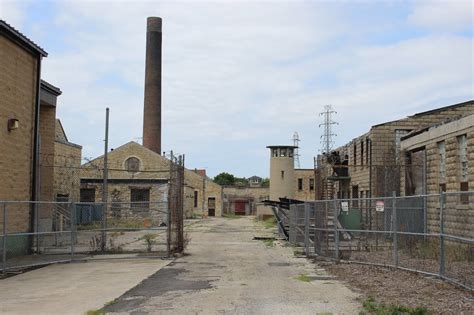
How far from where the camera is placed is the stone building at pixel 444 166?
58.0 ft

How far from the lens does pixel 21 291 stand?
12000 millimetres

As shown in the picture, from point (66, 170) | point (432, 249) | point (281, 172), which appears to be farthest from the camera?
point (281, 172)

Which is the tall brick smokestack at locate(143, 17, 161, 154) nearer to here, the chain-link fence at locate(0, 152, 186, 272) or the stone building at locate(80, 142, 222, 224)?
the stone building at locate(80, 142, 222, 224)

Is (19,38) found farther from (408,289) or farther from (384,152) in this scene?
(384,152)

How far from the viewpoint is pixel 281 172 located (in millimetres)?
66250

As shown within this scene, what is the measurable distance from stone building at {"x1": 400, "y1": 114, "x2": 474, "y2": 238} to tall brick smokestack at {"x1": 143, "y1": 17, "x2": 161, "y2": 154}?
40.0 meters

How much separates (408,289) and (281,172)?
180ft

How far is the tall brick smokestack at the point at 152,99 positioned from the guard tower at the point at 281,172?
13.2 m

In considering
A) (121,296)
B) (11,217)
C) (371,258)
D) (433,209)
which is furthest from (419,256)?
(11,217)

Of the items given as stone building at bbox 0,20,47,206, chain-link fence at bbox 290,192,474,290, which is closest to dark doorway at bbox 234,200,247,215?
chain-link fence at bbox 290,192,474,290

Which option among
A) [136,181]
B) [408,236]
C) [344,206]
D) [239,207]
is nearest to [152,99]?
[136,181]

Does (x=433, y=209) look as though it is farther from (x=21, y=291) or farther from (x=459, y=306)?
(x=21, y=291)

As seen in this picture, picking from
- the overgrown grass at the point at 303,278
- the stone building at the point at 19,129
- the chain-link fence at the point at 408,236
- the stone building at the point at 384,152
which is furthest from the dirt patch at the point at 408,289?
the stone building at the point at 384,152

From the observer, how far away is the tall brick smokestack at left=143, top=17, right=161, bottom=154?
61.6 metres
